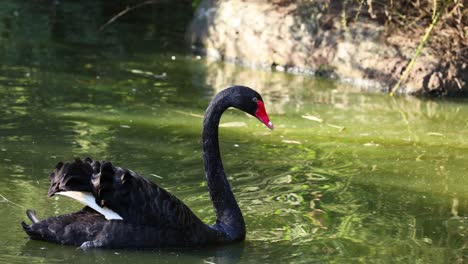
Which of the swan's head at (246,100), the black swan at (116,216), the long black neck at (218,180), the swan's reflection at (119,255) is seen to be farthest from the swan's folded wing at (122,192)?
the swan's head at (246,100)

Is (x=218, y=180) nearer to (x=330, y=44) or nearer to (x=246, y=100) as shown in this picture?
(x=246, y=100)

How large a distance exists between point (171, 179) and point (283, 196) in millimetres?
720

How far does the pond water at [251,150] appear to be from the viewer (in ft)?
17.2

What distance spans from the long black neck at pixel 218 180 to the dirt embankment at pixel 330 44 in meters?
4.43

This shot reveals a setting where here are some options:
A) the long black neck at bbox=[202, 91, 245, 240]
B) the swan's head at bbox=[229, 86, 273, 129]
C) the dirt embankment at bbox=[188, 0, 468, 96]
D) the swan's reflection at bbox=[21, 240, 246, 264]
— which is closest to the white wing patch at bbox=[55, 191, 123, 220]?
the swan's reflection at bbox=[21, 240, 246, 264]

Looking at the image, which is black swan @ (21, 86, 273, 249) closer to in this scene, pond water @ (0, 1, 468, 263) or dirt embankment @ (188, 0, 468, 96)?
pond water @ (0, 1, 468, 263)

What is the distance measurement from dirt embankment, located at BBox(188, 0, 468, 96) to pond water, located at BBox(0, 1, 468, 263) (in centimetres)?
33

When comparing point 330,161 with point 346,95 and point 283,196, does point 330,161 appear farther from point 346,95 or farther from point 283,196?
point 346,95

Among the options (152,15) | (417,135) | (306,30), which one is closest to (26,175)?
(417,135)

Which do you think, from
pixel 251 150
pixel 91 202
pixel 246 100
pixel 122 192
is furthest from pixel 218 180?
pixel 251 150

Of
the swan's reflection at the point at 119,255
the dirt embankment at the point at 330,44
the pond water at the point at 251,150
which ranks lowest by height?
the swan's reflection at the point at 119,255

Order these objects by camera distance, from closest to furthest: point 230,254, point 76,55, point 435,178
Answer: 1. point 230,254
2. point 435,178
3. point 76,55

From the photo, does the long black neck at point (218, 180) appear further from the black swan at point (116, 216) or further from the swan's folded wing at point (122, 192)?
the swan's folded wing at point (122, 192)

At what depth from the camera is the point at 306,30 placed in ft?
34.6
